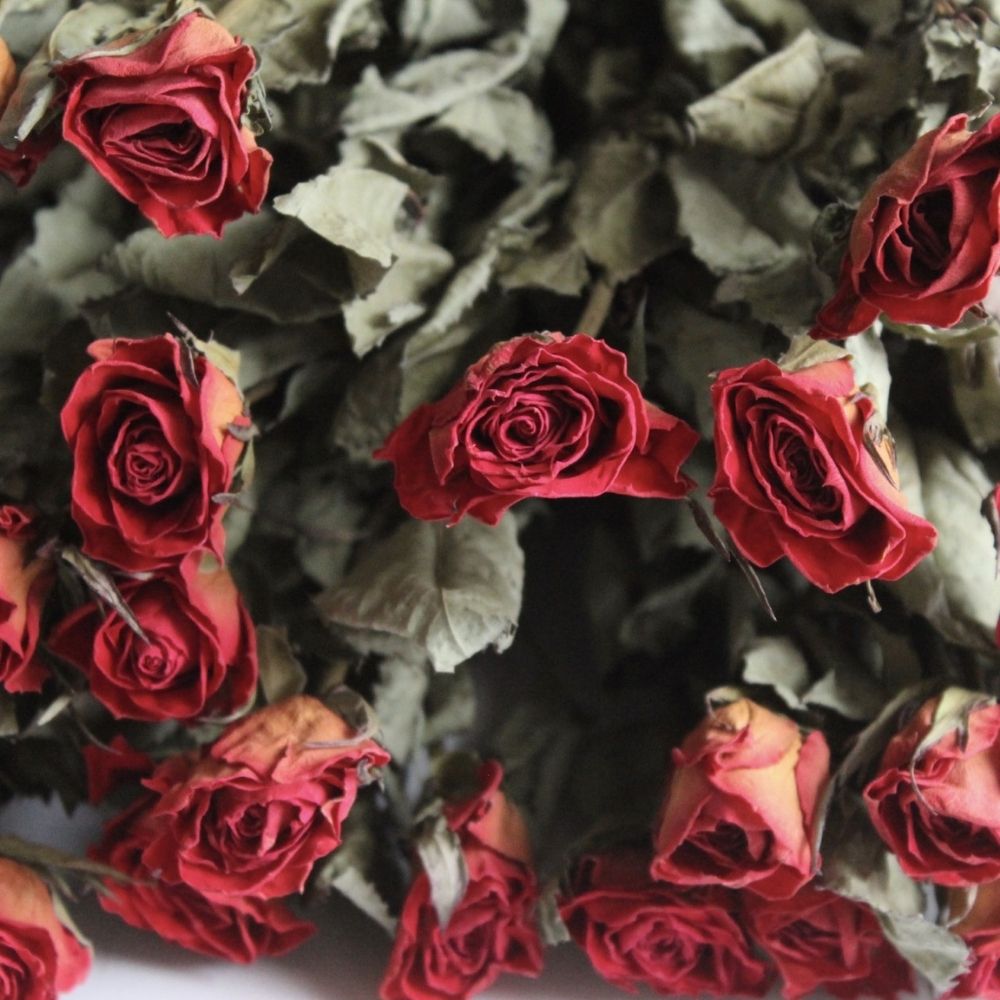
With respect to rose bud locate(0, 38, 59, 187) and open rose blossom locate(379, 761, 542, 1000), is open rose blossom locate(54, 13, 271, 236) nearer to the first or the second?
rose bud locate(0, 38, 59, 187)

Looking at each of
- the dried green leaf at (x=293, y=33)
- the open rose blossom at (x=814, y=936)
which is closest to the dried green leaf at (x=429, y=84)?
the dried green leaf at (x=293, y=33)

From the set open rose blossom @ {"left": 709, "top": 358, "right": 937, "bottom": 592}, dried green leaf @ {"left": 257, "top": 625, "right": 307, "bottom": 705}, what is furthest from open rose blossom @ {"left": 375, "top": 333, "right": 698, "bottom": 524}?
dried green leaf @ {"left": 257, "top": 625, "right": 307, "bottom": 705}

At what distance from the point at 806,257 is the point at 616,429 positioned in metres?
0.15

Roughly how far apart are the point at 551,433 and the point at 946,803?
185mm

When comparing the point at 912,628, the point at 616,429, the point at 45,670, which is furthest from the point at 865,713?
the point at 45,670

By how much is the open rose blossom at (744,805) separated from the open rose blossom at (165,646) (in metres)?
0.17

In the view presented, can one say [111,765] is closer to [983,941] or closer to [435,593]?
[435,593]

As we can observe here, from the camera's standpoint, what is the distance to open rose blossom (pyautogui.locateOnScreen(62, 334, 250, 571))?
0.42 m

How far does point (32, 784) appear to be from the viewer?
0.56 m

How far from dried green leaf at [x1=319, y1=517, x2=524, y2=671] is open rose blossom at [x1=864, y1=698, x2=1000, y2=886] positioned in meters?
0.15

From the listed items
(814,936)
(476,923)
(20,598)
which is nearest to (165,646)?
(20,598)

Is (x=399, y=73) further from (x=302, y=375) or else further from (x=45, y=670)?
(x=45, y=670)

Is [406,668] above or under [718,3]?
under

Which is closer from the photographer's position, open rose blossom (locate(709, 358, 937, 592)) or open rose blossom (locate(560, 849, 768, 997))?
open rose blossom (locate(709, 358, 937, 592))
